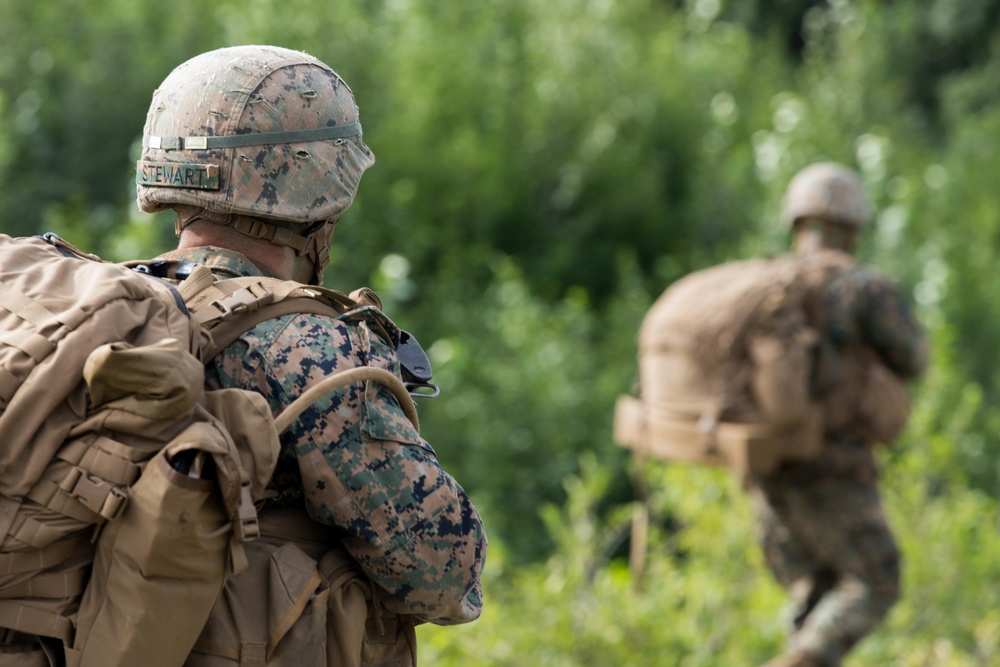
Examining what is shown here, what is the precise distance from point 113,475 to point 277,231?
0.64 meters

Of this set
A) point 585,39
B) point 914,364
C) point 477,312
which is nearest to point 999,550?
point 914,364

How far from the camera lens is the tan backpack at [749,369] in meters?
6.15

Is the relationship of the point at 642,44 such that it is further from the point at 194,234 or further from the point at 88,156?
the point at 194,234

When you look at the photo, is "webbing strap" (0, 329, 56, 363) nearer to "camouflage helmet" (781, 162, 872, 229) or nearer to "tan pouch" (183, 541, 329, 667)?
"tan pouch" (183, 541, 329, 667)

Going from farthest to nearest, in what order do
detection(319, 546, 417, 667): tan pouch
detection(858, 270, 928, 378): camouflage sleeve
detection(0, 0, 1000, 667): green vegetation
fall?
detection(0, 0, 1000, 667): green vegetation
detection(858, 270, 928, 378): camouflage sleeve
detection(319, 546, 417, 667): tan pouch

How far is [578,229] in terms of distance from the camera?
14266 millimetres

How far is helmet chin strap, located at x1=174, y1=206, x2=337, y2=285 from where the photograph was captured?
8.08ft

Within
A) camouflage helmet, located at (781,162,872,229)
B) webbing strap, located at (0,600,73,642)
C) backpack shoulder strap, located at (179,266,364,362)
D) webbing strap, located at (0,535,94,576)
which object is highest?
backpack shoulder strap, located at (179,266,364,362)

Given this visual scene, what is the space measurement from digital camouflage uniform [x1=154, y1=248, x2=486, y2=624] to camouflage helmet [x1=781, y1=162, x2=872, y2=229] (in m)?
4.56

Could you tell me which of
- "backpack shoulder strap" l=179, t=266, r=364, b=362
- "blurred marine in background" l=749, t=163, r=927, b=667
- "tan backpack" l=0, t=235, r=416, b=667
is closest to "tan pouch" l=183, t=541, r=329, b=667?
"tan backpack" l=0, t=235, r=416, b=667

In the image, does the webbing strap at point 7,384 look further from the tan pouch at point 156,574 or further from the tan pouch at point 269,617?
the tan pouch at point 269,617

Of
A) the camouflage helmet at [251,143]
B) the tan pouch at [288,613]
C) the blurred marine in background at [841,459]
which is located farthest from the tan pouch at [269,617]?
the blurred marine in background at [841,459]

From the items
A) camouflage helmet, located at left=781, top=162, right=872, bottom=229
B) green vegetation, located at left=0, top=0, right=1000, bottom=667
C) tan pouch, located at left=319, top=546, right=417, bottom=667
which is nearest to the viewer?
tan pouch, located at left=319, top=546, right=417, bottom=667

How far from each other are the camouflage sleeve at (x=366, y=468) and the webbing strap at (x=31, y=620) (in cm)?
41
